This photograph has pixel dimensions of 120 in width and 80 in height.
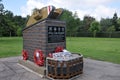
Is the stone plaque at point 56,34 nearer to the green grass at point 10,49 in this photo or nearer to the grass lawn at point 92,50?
the grass lawn at point 92,50

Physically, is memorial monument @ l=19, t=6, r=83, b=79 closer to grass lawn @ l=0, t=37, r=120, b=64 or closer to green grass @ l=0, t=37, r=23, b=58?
grass lawn @ l=0, t=37, r=120, b=64

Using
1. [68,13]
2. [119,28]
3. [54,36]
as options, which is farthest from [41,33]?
[119,28]

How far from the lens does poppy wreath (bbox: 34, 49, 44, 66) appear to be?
14.5ft

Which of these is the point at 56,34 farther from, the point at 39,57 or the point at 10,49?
the point at 10,49

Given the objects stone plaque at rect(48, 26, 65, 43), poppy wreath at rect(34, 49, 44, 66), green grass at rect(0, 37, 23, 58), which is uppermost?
stone plaque at rect(48, 26, 65, 43)

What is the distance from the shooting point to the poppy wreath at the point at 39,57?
4.41 meters

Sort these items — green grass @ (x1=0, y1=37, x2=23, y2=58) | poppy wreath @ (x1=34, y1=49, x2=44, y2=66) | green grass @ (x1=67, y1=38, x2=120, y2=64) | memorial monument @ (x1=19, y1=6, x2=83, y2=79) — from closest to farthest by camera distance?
memorial monument @ (x1=19, y1=6, x2=83, y2=79) → poppy wreath @ (x1=34, y1=49, x2=44, y2=66) → green grass @ (x1=67, y1=38, x2=120, y2=64) → green grass @ (x1=0, y1=37, x2=23, y2=58)

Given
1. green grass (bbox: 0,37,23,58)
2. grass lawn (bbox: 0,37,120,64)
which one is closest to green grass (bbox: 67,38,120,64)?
grass lawn (bbox: 0,37,120,64)

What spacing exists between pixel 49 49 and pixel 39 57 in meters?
0.37

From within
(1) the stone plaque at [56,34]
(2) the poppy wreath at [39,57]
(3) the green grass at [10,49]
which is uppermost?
(1) the stone plaque at [56,34]

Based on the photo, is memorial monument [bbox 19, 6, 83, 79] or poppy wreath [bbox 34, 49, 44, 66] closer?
memorial monument [bbox 19, 6, 83, 79]

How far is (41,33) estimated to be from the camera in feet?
14.8

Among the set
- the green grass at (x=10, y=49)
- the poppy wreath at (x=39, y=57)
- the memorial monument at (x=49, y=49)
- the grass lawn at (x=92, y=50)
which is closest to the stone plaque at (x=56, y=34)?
the memorial monument at (x=49, y=49)

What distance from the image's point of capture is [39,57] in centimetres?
446
